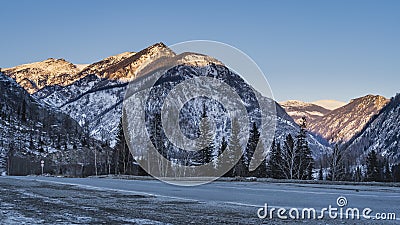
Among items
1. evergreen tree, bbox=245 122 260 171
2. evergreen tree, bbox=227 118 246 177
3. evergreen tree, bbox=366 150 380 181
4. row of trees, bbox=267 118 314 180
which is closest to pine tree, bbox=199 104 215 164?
evergreen tree, bbox=227 118 246 177

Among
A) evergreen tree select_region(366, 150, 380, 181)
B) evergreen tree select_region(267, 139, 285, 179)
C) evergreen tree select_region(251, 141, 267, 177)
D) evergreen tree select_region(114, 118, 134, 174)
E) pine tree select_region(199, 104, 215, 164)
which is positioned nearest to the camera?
pine tree select_region(199, 104, 215, 164)

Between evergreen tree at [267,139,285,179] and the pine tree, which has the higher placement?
the pine tree

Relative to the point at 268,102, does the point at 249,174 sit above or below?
below

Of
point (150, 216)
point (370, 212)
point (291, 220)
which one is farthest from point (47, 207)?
point (370, 212)

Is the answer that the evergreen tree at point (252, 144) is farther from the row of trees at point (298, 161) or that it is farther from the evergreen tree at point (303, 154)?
the evergreen tree at point (303, 154)

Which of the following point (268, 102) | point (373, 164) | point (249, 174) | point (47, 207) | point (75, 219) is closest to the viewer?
point (75, 219)

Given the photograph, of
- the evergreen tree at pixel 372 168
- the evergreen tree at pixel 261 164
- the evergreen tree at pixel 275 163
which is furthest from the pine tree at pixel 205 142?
the evergreen tree at pixel 372 168

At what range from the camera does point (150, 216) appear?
9945mm

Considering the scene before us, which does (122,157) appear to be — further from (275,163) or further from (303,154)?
(303,154)

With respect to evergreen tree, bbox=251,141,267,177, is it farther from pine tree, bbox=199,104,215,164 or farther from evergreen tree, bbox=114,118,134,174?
evergreen tree, bbox=114,118,134,174

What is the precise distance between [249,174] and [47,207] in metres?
51.2

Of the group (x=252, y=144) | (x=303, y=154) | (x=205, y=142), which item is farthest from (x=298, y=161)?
(x=205, y=142)

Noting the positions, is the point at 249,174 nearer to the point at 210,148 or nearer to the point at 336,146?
the point at 210,148

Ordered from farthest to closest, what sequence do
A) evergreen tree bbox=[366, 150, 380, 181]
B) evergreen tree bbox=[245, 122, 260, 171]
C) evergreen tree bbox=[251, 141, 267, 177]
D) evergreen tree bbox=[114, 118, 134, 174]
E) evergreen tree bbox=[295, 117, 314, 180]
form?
1. evergreen tree bbox=[114, 118, 134, 174]
2. evergreen tree bbox=[366, 150, 380, 181]
3. evergreen tree bbox=[245, 122, 260, 171]
4. evergreen tree bbox=[251, 141, 267, 177]
5. evergreen tree bbox=[295, 117, 314, 180]
